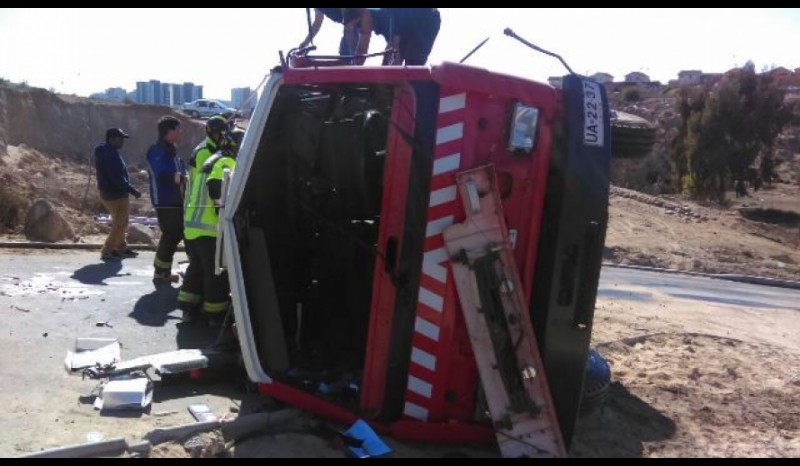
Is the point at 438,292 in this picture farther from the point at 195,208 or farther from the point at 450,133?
the point at 195,208

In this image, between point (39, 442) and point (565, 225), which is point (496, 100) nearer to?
point (565, 225)

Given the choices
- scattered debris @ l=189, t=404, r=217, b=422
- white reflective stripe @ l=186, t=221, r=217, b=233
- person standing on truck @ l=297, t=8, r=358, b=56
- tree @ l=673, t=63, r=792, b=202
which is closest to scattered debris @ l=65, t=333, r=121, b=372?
scattered debris @ l=189, t=404, r=217, b=422

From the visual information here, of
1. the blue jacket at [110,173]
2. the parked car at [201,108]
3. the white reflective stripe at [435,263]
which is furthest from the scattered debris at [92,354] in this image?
the parked car at [201,108]

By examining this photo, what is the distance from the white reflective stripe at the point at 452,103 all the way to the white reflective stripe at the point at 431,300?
0.90 metres

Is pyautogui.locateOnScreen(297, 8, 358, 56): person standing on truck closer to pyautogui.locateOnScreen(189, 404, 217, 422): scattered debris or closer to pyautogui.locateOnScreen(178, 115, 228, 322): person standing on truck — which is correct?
pyautogui.locateOnScreen(178, 115, 228, 322): person standing on truck

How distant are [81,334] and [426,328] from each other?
3132 mm

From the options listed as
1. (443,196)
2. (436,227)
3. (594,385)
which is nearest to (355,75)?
(443,196)

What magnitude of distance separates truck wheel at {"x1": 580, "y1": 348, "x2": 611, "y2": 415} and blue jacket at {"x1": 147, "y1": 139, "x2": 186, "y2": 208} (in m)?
4.53

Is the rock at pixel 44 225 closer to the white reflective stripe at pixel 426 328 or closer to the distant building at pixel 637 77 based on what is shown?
the white reflective stripe at pixel 426 328

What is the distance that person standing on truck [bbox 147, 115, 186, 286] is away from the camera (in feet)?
24.0

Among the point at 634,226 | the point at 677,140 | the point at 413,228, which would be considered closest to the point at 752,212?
the point at 677,140

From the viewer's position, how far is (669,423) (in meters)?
4.59

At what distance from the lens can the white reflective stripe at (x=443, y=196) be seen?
3746 mm

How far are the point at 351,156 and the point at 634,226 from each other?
14.1m
